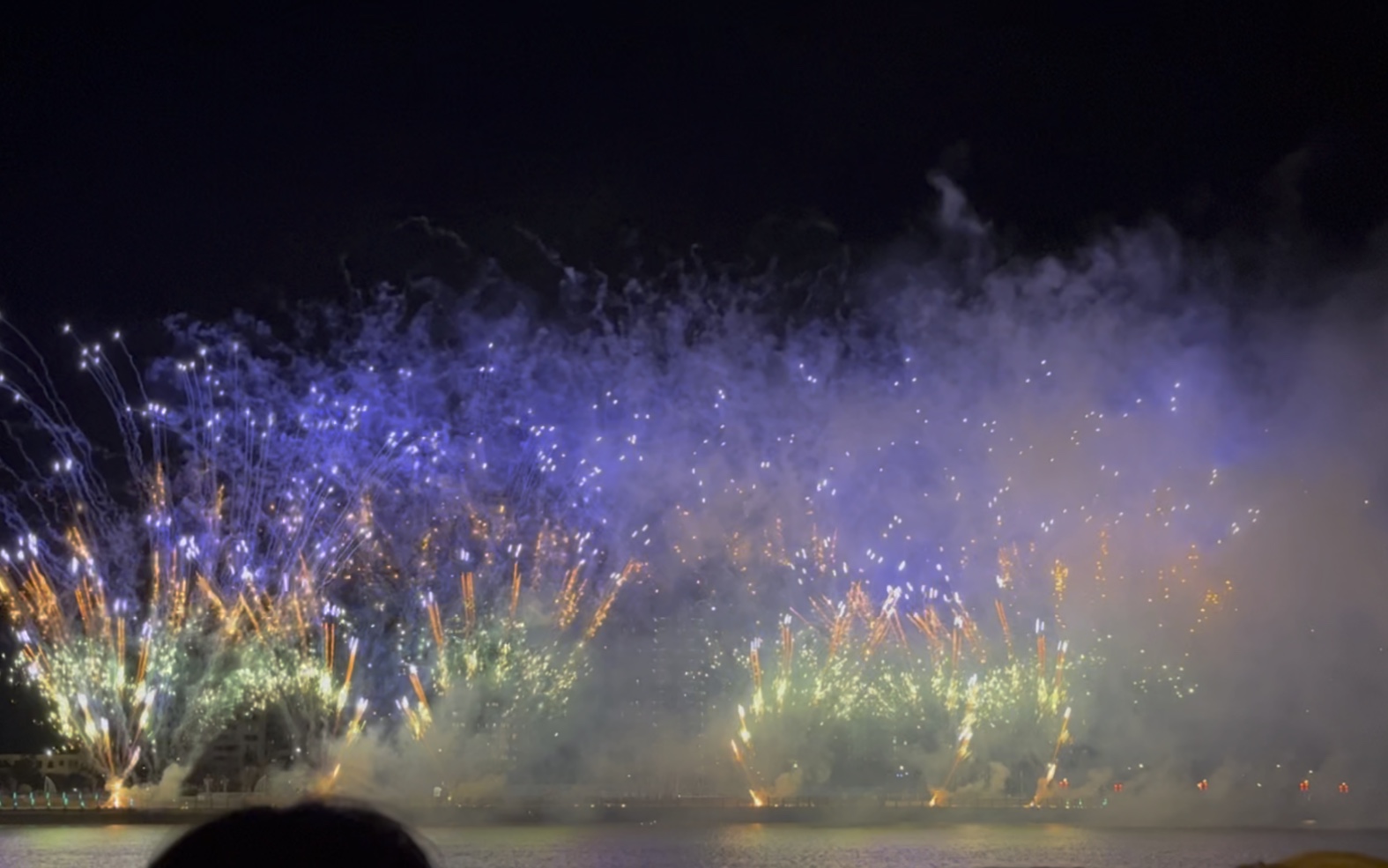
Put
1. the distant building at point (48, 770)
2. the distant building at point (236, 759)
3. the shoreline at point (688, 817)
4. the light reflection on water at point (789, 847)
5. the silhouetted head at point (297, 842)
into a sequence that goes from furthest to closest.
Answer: the distant building at point (48, 770), the distant building at point (236, 759), the shoreline at point (688, 817), the light reflection on water at point (789, 847), the silhouetted head at point (297, 842)

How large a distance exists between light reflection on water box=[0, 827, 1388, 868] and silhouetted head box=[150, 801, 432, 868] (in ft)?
83.0

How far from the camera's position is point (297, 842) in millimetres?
1933

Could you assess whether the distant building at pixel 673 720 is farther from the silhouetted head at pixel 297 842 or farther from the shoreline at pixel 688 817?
the silhouetted head at pixel 297 842

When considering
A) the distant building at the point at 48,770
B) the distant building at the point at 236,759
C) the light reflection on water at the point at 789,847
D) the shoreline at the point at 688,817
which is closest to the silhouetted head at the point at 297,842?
the light reflection on water at the point at 789,847

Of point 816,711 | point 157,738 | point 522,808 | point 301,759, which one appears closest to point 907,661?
point 816,711

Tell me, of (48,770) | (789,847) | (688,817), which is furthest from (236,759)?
(789,847)

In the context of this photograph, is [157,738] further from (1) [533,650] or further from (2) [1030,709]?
(2) [1030,709]

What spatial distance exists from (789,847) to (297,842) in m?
33.2

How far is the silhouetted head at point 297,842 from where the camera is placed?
6.27 feet

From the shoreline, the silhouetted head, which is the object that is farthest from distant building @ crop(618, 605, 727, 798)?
the silhouetted head

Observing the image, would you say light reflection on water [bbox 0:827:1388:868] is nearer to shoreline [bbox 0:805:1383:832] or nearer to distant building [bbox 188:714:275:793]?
shoreline [bbox 0:805:1383:832]

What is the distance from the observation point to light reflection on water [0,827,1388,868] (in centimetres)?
2941

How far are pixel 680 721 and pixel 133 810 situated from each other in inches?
627

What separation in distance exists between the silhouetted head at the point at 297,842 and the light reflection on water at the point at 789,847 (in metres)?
25.3
